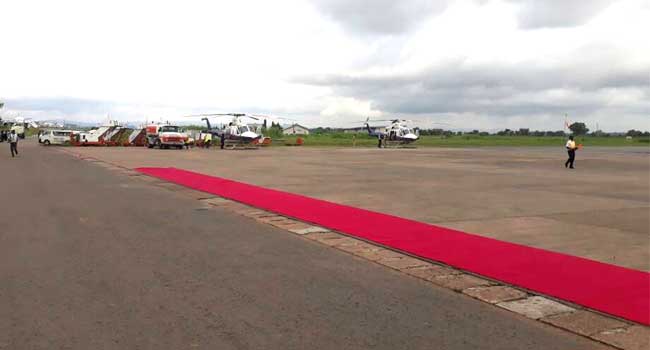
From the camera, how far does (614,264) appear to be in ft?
23.5

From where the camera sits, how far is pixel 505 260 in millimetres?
7445

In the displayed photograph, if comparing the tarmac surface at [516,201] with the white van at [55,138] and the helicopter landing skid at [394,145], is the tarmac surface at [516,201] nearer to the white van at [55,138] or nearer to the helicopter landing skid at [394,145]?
the helicopter landing skid at [394,145]

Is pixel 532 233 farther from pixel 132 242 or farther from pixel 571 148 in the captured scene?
pixel 571 148

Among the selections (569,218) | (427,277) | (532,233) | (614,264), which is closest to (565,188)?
(569,218)

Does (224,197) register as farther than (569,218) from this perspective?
Yes

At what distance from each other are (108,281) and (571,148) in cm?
2499

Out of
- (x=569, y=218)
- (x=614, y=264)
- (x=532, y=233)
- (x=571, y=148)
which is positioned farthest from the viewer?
(x=571, y=148)

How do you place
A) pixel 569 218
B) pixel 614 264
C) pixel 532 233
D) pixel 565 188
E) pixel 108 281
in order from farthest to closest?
pixel 565 188 → pixel 569 218 → pixel 532 233 → pixel 614 264 → pixel 108 281

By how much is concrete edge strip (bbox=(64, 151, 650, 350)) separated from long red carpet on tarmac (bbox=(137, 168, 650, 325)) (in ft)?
0.65

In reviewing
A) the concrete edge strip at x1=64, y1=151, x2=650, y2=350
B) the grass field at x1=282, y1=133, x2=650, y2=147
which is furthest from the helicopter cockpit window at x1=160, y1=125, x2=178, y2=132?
the concrete edge strip at x1=64, y1=151, x2=650, y2=350

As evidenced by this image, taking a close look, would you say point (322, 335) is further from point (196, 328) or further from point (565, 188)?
point (565, 188)

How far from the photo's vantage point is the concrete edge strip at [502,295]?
4.77m

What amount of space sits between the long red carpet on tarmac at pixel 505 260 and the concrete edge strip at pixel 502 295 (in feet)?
0.65

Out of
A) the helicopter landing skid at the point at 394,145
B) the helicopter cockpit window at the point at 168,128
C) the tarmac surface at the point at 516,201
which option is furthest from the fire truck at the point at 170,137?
the tarmac surface at the point at 516,201
